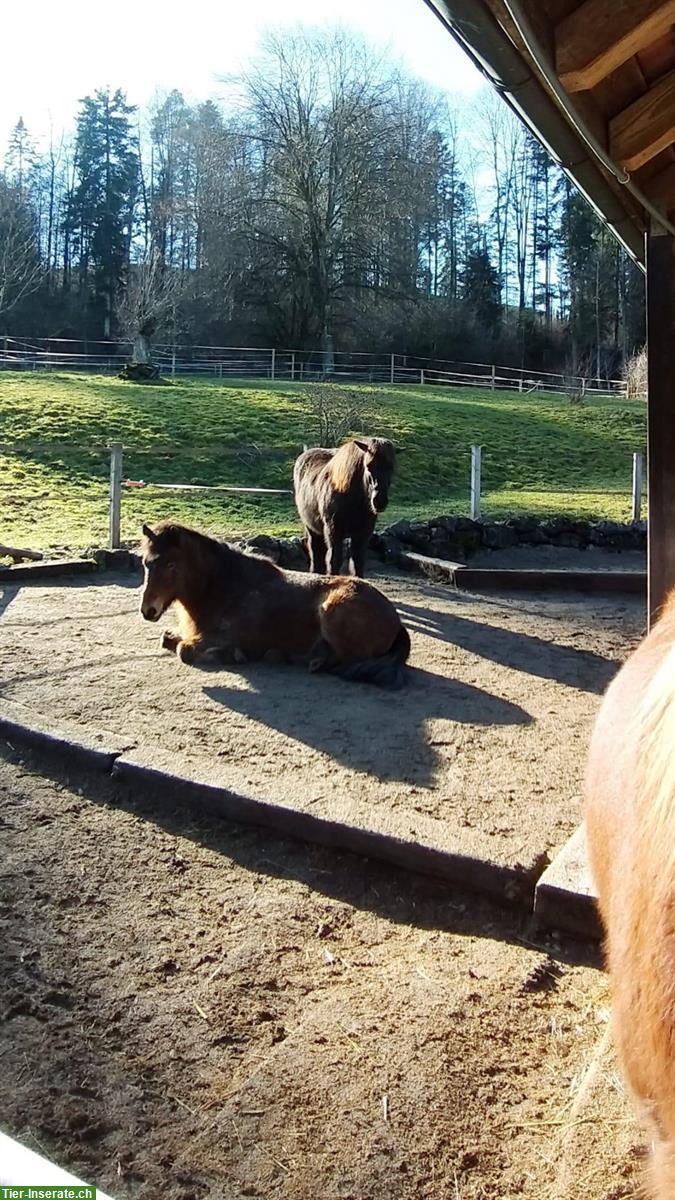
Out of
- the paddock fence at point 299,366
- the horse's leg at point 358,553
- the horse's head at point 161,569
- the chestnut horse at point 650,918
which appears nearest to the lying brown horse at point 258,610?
the horse's head at point 161,569

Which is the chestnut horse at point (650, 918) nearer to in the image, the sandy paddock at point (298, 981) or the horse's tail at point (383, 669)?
the sandy paddock at point (298, 981)

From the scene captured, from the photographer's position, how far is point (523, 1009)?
8.70ft

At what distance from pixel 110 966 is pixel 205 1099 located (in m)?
0.73

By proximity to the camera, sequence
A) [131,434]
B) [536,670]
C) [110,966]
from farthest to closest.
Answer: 1. [131,434]
2. [536,670]
3. [110,966]

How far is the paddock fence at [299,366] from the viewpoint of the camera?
40250mm

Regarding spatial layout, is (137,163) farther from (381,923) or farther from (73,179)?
(381,923)

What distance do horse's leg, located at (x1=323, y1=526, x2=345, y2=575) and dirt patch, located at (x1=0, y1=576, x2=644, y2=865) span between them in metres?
1.20

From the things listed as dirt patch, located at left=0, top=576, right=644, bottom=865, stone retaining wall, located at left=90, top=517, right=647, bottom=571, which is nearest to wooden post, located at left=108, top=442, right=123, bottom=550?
stone retaining wall, located at left=90, top=517, right=647, bottom=571

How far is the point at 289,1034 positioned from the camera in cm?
253

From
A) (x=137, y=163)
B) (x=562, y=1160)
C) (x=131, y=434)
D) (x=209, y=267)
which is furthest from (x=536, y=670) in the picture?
(x=137, y=163)

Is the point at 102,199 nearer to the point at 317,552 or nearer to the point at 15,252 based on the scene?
the point at 15,252

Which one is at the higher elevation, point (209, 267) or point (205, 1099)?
point (209, 267)

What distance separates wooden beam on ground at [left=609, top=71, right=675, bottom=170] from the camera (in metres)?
3.56

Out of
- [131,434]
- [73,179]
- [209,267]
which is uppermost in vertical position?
[73,179]
